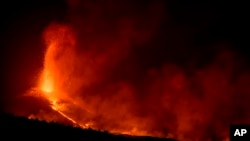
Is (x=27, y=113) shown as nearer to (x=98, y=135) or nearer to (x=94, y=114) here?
(x=94, y=114)

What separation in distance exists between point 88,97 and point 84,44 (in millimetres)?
6179

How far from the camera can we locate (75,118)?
134 ft

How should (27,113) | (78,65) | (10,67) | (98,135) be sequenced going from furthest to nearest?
(78,65)
(10,67)
(27,113)
(98,135)

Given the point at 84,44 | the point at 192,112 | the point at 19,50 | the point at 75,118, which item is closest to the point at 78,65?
the point at 84,44

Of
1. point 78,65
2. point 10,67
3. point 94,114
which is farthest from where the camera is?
point 78,65

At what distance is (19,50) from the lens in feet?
154

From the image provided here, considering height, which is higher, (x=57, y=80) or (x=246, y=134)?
(x=57, y=80)

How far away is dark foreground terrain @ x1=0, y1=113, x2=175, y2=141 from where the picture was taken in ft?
57.7

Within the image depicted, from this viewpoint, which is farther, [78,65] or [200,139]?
[78,65]

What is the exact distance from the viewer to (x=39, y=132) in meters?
17.9

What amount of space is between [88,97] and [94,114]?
4722 mm

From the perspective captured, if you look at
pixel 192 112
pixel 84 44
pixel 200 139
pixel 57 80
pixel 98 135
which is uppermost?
pixel 84 44

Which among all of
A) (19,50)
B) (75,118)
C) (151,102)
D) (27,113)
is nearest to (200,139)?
(151,102)

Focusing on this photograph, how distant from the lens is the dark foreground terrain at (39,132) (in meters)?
17.6
